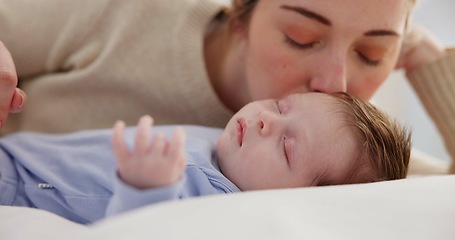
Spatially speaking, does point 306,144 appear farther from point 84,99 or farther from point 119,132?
point 84,99

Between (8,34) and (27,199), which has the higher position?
(8,34)

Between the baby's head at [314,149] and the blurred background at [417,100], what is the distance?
1201mm

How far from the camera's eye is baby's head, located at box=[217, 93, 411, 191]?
89cm

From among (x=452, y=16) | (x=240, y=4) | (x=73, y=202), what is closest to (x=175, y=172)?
(x=73, y=202)

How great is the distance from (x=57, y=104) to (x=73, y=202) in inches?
20.0

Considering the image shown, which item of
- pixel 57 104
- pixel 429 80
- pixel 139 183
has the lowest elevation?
pixel 57 104

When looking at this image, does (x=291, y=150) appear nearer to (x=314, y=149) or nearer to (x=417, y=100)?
(x=314, y=149)

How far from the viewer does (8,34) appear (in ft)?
4.11

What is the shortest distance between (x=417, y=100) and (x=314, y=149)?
1553 mm

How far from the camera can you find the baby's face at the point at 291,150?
893 millimetres

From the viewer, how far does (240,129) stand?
954 millimetres

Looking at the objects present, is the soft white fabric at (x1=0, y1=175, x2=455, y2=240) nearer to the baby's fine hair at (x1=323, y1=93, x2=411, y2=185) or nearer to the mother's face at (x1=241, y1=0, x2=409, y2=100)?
the baby's fine hair at (x1=323, y1=93, x2=411, y2=185)

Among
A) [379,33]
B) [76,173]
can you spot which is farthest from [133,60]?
[379,33]

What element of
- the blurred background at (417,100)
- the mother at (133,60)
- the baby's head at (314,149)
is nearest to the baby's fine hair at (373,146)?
the baby's head at (314,149)
